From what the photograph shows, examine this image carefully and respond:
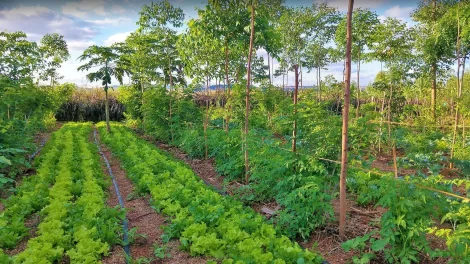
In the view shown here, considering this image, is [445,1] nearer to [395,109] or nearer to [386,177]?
[395,109]

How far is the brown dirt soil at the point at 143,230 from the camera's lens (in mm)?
3945

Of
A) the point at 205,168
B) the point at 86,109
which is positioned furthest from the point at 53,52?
the point at 205,168

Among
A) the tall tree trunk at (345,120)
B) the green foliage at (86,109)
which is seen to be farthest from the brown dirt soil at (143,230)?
the green foliage at (86,109)

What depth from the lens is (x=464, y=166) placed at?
6117mm

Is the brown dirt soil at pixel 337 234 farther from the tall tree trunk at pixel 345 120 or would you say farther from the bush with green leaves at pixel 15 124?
the bush with green leaves at pixel 15 124

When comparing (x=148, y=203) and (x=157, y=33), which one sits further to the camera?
(x=157, y=33)

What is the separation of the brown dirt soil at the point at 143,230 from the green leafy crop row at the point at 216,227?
0.46 feet

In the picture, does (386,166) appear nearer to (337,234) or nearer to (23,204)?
(337,234)

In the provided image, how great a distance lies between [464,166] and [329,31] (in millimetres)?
13149

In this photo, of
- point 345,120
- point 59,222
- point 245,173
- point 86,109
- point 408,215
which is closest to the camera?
point 408,215

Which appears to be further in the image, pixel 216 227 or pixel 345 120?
pixel 216 227

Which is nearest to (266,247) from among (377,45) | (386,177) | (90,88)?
(386,177)

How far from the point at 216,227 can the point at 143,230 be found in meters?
1.23

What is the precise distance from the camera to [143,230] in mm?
4859
